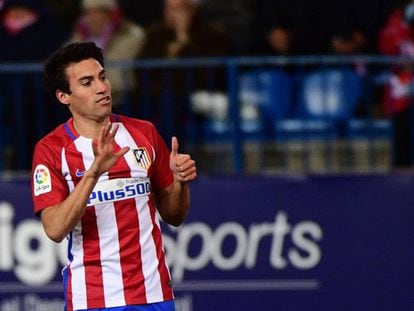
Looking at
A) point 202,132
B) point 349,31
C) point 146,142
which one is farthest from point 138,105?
point 146,142

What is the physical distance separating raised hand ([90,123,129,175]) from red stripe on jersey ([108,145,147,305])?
0.45 metres

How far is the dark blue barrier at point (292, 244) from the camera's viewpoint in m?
9.82

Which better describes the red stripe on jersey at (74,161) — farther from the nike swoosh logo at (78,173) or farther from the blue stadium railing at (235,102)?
the blue stadium railing at (235,102)

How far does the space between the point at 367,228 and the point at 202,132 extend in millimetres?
1334

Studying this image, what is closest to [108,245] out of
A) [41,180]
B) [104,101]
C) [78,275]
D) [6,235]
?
[78,275]

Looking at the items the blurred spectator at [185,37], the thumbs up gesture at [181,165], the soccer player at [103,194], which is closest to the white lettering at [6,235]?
the blurred spectator at [185,37]

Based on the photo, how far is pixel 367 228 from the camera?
985 centimetres

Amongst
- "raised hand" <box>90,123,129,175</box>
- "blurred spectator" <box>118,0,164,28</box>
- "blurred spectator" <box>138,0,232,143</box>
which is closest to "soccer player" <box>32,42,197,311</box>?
"raised hand" <box>90,123,129,175</box>

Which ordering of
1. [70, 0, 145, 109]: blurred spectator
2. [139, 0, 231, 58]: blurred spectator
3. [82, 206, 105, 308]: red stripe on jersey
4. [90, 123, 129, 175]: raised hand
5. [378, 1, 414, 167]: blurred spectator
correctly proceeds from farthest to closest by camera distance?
1. [70, 0, 145, 109]: blurred spectator
2. [139, 0, 231, 58]: blurred spectator
3. [378, 1, 414, 167]: blurred spectator
4. [82, 206, 105, 308]: red stripe on jersey
5. [90, 123, 129, 175]: raised hand

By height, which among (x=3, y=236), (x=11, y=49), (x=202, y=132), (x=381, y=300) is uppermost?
(x=11, y=49)

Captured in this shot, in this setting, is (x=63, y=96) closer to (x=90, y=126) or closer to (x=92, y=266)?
(x=90, y=126)

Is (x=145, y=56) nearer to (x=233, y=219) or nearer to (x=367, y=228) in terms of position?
(x=233, y=219)

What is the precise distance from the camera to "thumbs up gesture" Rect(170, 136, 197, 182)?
A: 6.30m

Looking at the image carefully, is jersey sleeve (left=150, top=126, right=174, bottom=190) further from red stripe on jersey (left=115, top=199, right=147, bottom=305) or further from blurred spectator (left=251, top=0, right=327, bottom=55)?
blurred spectator (left=251, top=0, right=327, bottom=55)
